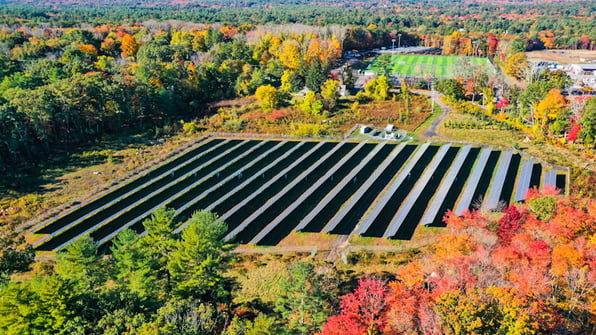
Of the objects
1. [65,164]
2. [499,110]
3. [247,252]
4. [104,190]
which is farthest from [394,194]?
[65,164]

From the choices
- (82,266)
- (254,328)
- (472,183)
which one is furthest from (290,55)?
(254,328)

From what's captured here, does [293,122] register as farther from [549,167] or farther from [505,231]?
[505,231]

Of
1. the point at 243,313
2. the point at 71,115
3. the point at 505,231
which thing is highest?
the point at 71,115

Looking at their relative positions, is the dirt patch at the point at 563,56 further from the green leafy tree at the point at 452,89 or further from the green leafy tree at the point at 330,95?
the green leafy tree at the point at 330,95

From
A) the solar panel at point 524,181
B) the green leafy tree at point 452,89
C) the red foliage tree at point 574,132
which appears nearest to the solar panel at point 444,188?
the solar panel at point 524,181

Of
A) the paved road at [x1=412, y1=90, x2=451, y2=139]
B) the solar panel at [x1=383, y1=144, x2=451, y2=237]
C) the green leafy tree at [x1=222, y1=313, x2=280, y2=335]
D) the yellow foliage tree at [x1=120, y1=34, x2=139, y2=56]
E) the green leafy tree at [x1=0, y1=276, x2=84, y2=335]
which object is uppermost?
the yellow foliage tree at [x1=120, y1=34, x2=139, y2=56]

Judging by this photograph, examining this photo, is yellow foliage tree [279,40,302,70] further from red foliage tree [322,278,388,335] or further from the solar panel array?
red foliage tree [322,278,388,335]

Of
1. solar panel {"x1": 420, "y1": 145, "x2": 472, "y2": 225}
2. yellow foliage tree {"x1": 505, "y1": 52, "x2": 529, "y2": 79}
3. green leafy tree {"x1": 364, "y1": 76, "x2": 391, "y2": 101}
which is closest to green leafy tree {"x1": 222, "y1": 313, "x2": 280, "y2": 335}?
solar panel {"x1": 420, "y1": 145, "x2": 472, "y2": 225}
